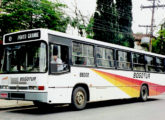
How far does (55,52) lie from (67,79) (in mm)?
1221

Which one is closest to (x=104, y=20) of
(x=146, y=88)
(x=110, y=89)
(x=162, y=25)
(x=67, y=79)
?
(x=162, y=25)

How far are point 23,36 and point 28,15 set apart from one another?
8.13 meters

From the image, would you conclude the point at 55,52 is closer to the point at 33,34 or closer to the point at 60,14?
the point at 33,34

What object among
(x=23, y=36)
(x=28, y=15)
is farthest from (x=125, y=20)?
(x=23, y=36)

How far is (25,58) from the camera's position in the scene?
402 inches

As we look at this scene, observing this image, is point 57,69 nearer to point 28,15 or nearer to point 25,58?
point 25,58

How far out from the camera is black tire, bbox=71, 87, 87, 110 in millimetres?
10945

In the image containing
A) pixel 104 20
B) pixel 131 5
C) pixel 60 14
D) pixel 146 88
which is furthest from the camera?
pixel 131 5

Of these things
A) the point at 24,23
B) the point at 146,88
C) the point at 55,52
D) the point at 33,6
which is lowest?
the point at 146,88

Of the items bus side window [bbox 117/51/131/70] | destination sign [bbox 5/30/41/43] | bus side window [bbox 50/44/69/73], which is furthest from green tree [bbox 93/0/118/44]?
destination sign [bbox 5/30/41/43]

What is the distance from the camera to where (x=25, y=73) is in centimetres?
998

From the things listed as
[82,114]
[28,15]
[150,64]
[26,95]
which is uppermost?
[28,15]

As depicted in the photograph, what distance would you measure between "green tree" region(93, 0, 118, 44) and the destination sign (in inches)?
1018

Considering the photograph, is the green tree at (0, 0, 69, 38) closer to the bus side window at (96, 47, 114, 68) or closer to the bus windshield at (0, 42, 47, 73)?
the bus side window at (96, 47, 114, 68)
